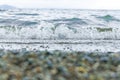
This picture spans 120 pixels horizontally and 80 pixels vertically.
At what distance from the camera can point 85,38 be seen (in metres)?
9.77

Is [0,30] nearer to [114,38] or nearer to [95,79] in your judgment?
[114,38]

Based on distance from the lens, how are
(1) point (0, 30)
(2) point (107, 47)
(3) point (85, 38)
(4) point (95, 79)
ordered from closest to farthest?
(4) point (95, 79) → (2) point (107, 47) → (3) point (85, 38) → (1) point (0, 30)

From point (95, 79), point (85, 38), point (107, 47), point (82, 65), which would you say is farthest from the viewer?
point (85, 38)

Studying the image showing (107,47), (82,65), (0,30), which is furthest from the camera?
(0,30)

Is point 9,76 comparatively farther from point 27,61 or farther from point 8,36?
point 8,36

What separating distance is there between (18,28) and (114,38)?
2.80m

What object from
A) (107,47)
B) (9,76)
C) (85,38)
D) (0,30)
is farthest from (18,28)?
(9,76)

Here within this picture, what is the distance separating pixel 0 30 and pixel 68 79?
6.71 metres

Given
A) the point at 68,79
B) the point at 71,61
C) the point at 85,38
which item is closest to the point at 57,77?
the point at 68,79

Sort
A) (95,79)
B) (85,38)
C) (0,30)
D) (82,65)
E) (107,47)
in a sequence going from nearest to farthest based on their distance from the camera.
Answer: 1. (95,79)
2. (82,65)
3. (107,47)
4. (85,38)
5. (0,30)

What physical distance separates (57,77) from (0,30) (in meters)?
6.70

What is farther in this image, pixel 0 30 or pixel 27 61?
pixel 0 30

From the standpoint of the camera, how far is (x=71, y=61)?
4723 millimetres

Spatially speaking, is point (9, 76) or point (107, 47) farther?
point (107, 47)
